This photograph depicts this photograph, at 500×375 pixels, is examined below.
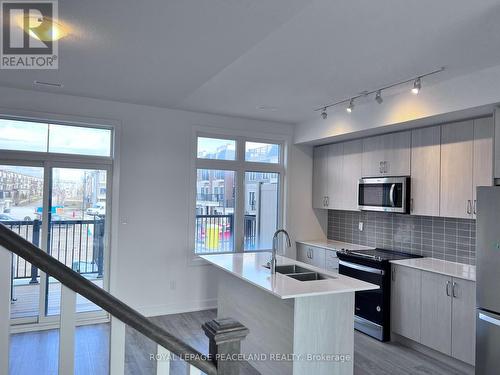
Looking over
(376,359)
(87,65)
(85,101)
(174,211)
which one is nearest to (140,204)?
(174,211)

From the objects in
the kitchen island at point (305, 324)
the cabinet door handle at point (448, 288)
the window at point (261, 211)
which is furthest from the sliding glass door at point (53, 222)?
the cabinet door handle at point (448, 288)

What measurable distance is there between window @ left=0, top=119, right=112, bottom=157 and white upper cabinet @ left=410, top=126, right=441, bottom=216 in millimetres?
3701

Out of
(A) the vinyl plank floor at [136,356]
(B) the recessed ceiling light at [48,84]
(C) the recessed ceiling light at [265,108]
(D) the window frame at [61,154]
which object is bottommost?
(A) the vinyl plank floor at [136,356]

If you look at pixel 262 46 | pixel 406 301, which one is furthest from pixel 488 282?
pixel 262 46

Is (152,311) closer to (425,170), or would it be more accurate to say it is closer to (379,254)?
(379,254)

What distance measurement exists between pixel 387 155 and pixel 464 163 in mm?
983

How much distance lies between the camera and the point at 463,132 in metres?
3.72

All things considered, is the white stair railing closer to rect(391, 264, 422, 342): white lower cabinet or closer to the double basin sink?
the double basin sink

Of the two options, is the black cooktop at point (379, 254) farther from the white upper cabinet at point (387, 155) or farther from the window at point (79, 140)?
the window at point (79, 140)

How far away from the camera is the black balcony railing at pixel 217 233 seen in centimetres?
512

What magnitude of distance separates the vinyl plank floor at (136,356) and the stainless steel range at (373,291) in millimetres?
140

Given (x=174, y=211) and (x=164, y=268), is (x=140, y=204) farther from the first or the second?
(x=164, y=268)

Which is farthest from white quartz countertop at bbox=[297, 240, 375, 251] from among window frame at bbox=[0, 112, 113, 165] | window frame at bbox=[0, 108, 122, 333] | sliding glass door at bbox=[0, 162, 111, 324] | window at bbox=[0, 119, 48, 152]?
window at bbox=[0, 119, 48, 152]

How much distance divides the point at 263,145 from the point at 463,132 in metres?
2.75
